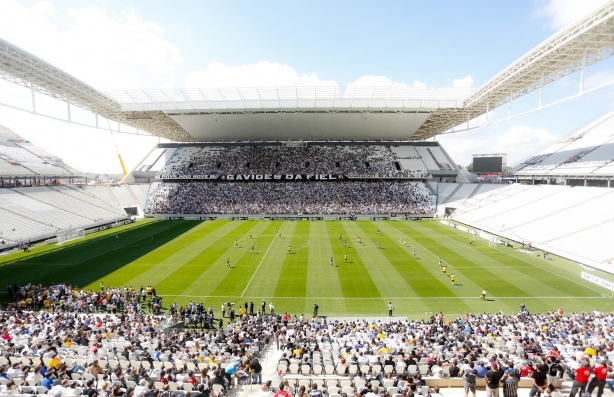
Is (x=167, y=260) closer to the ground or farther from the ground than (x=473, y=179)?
closer to the ground

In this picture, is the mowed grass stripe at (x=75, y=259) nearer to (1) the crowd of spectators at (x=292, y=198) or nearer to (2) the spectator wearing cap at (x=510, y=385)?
(1) the crowd of spectators at (x=292, y=198)

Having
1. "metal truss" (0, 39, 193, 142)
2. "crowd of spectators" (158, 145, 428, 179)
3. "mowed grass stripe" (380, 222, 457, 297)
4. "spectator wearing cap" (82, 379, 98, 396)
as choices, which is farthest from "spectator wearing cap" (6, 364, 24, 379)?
"crowd of spectators" (158, 145, 428, 179)

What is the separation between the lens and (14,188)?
44438 mm

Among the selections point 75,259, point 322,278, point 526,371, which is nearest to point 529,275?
point 322,278

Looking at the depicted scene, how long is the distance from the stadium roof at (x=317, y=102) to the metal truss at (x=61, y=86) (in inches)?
3.2

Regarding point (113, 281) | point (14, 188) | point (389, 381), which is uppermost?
point (14, 188)

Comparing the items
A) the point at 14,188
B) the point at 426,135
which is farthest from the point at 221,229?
the point at 426,135

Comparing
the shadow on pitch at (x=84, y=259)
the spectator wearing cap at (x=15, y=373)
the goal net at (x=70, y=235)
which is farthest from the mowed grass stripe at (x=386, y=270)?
the goal net at (x=70, y=235)

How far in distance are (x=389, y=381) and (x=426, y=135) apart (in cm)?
7979

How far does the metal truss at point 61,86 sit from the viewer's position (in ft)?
102

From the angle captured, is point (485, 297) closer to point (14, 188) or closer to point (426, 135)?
point (14, 188)

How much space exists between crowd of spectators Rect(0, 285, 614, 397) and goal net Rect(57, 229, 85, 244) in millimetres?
23999

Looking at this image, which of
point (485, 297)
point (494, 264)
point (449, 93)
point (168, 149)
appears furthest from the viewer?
point (168, 149)

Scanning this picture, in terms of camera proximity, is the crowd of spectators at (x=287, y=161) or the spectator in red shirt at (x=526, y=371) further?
the crowd of spectators at (x=287, y=161)
